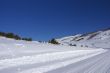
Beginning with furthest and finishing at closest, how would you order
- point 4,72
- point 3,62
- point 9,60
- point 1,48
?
point 1,48 → point 9,60 → point 3,62 → point 4,72

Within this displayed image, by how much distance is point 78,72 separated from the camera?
972 centimetres

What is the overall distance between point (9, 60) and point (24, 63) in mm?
1055

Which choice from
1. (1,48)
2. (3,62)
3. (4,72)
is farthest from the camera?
(1,48)

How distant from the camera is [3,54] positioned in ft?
30.1

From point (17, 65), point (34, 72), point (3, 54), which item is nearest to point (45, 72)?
point (34, 72)

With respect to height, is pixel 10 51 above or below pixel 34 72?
above

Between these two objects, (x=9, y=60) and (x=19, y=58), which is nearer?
(x=9, y=60)

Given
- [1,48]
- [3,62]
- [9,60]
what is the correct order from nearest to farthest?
[3,62], [9,60], [1,48]

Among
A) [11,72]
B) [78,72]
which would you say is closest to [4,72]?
[11,72]

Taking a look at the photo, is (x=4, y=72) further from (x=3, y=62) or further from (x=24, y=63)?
(x=24, y=63)

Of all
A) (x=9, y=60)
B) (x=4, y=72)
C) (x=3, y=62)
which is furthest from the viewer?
(x=9, y=60)

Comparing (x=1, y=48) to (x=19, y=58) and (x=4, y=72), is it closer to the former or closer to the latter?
(x=19, y=58)

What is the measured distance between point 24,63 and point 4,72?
2189 mm

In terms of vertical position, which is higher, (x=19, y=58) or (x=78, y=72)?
(x=19, y=58)
